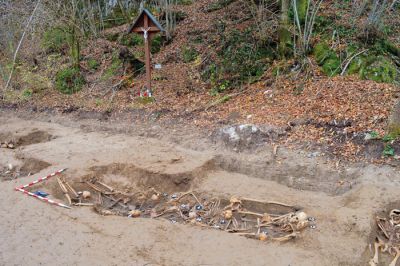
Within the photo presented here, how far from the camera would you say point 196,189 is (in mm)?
6738

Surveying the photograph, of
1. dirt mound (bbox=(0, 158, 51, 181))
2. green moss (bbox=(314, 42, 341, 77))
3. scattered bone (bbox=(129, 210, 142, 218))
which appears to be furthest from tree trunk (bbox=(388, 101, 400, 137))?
dirt mound (bbox=(0, 158, 51, 181))

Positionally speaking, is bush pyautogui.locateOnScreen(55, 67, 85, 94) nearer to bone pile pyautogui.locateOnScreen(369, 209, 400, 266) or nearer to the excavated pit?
the excavated pit

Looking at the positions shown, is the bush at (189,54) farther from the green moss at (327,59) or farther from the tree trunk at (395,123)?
the tree trunk at (395,123)

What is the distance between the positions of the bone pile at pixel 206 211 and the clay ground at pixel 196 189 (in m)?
0.21

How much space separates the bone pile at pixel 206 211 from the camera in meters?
5.39

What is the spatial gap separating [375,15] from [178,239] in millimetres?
8897

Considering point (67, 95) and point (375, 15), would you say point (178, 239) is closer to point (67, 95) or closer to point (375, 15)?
point (375, 15)

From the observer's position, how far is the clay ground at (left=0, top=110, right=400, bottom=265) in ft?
15.4

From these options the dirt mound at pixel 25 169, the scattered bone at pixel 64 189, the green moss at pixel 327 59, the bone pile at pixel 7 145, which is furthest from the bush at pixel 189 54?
the scattered bone at pixel 64 189

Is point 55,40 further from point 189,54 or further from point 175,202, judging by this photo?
point 175,202

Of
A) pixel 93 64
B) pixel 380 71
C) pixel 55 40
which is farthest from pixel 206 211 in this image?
pixel 55 40

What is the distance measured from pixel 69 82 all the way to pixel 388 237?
12.6 metres

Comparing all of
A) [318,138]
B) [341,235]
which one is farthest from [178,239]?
[318,138]

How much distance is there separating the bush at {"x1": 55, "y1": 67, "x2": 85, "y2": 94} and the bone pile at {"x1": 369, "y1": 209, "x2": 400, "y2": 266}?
11916mm
